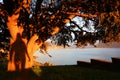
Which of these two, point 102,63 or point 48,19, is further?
point 102,63

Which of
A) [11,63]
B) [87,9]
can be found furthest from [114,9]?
[11,63]

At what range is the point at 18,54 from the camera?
805 inches

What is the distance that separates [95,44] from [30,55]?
5353 mm

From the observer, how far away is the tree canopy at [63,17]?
17.7 m

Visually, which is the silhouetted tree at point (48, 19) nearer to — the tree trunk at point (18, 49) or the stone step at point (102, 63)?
the tree trunk at point (18, 49)

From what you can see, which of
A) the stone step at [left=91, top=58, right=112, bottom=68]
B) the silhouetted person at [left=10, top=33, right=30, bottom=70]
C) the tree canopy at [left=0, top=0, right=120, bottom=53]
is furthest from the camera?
the stone step at [left=91, top=58, right=112, bottom=68]

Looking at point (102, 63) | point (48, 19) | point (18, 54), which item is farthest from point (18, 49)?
point (102, 63)

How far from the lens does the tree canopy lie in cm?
1769

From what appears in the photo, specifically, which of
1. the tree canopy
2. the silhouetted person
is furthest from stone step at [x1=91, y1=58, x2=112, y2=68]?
the silhouetted person

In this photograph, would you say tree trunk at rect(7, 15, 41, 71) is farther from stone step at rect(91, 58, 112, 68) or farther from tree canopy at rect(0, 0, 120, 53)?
stone step at rect(91, 58, 112, 68)

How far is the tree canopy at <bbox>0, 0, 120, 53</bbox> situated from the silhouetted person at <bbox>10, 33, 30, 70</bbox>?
92 centimetres

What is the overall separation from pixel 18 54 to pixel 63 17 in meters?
4.10

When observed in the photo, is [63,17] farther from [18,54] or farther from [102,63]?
[102,63]

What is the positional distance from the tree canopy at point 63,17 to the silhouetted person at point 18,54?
0.92 metres
